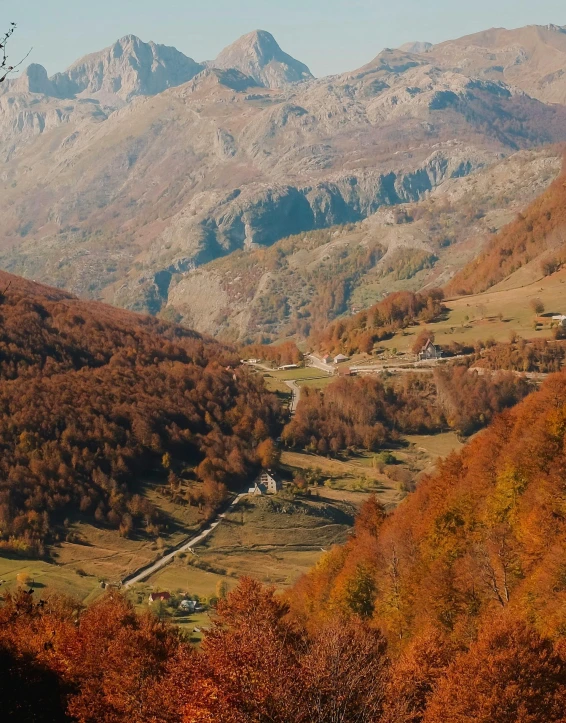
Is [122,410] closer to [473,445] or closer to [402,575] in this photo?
[473,445]

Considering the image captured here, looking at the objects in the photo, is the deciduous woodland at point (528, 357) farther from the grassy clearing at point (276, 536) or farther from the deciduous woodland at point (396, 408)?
the grassy clearing at point (276, 536)

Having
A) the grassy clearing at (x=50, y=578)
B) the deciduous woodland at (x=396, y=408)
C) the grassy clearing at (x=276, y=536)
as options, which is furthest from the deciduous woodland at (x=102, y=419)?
the deciduous woodland at (x=396, y=408)

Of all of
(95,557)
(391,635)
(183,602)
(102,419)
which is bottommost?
(95,557)

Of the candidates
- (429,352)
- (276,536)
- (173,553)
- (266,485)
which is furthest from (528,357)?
(173,553)

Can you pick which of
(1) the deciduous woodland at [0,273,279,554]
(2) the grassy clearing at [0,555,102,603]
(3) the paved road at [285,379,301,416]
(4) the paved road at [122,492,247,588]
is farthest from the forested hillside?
(3) the paved road at [285,379,301,416]

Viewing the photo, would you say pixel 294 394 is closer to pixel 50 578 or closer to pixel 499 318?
pixel 499 318

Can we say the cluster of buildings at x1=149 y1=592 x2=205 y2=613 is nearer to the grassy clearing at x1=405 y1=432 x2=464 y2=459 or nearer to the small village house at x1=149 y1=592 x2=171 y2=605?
the small village house at x1=149 y1=592 x2=171 y2=605
